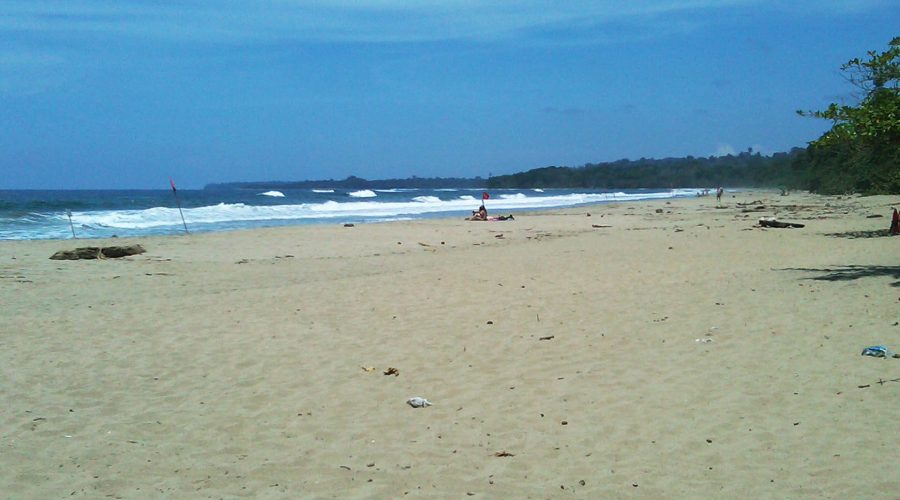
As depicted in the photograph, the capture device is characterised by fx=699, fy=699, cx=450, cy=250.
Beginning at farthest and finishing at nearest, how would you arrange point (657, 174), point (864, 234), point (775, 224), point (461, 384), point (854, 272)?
1. point (657, 174)
2. point (775, 224)
3. point (864, 234)
4. point (854, 272)
5. point (461, 384)

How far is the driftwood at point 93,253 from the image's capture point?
1606 centimetres

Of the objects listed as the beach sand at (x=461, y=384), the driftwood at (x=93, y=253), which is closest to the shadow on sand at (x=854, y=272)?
the beach sand at (x=461, y=384)

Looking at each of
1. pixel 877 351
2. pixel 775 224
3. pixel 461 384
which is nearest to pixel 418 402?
pixel 461 384

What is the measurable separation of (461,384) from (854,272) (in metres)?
7.80

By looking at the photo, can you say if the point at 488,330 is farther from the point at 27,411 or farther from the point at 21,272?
the point at 21,272

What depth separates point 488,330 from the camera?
324 inches

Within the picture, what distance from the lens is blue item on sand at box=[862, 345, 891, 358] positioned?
6207 mm

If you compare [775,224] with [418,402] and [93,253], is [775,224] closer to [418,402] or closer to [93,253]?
[418,402]

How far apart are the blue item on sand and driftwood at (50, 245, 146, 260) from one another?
15480 mm

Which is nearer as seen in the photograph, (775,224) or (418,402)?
(418,402)

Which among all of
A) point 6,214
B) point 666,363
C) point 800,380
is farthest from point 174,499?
point 6,214

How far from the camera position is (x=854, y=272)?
10859 millimetres

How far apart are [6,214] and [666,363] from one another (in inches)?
1409

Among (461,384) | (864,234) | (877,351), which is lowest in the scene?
(461,384)
